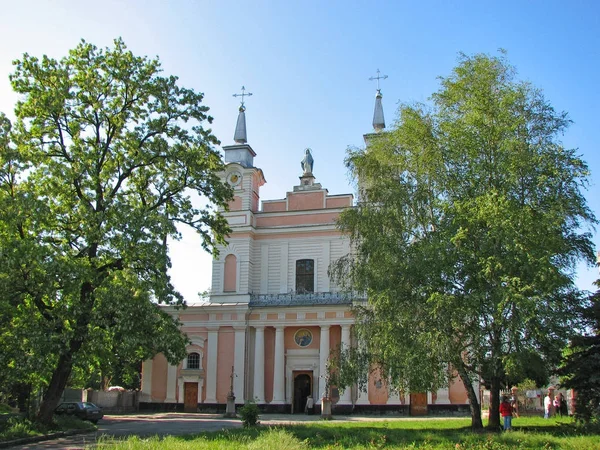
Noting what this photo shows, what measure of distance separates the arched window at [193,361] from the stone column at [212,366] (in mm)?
1045

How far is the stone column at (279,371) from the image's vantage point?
115 ft

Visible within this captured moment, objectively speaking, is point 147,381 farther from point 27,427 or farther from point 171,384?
point 27,427

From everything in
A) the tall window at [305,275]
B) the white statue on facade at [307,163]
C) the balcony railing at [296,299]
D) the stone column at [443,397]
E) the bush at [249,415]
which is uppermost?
the white statue on facade at [307,163]

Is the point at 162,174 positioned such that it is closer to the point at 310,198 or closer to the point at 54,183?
the point at 54,183

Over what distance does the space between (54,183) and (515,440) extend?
1582cm

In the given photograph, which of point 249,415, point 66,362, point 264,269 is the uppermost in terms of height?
point 264,269

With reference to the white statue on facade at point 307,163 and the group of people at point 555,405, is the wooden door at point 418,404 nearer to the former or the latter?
the group of people at point 555,405

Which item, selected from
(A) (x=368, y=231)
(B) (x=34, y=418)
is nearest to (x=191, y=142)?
(A) (x=368, y=231)

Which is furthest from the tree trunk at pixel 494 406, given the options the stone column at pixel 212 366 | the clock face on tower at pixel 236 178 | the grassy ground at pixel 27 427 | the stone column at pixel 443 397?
the clock face on tower at pixel 236 178

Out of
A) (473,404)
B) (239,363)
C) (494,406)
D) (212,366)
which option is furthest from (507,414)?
(212,366)

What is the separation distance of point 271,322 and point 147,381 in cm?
847

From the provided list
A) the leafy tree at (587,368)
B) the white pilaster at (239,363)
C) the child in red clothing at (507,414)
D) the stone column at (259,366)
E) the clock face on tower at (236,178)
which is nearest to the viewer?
the leafy tree at (587,368)

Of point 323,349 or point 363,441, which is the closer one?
point 363,441

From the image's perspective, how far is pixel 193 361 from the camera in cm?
3756
